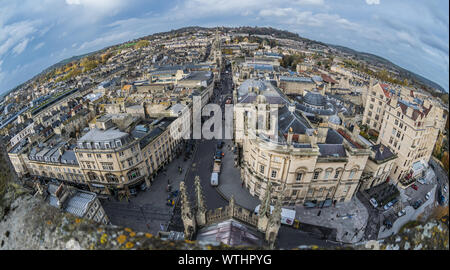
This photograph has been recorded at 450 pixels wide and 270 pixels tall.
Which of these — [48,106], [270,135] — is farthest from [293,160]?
[48,106]

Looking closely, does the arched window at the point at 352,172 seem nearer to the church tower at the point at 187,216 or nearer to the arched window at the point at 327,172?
the arched window at the point at 327,172

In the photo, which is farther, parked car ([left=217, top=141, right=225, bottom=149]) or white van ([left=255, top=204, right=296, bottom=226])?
parked car ([left=217, top=141, right=225, bottom=149])

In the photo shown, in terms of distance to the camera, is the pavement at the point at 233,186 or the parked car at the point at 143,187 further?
the parked car at the point at 143,187

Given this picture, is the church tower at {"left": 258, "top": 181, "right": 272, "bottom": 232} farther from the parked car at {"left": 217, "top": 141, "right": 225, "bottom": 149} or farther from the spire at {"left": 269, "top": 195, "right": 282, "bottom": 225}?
the parked car at {"left": 217, "top": 141, "right": 225, "bottom": 149}

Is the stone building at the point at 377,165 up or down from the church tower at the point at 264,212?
down

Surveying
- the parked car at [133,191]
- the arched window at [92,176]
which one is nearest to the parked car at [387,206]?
the parked car at [133,191]

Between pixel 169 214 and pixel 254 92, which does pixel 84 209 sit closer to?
pixel 169 214

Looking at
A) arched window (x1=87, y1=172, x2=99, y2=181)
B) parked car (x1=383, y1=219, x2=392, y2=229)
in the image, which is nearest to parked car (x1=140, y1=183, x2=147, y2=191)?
arched window (x1=87, y1=172, x2=99, y2=181)

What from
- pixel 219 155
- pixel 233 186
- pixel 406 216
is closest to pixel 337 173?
pixel 406 216

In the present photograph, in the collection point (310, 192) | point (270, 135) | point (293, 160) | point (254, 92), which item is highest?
point (254, 92)
